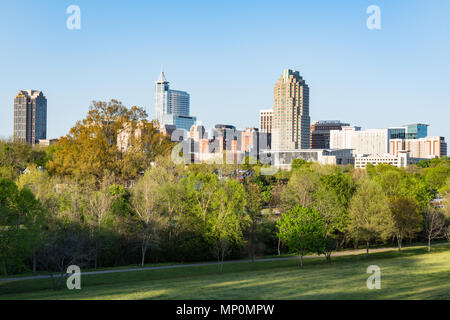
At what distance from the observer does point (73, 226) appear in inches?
1551

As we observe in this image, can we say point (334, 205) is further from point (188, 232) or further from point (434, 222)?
point (188, 232)

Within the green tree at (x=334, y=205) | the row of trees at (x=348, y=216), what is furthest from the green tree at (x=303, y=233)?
the green tree at (x=334, y=205)

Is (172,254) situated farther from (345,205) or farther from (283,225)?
(345,205)

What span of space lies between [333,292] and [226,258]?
69.8ft

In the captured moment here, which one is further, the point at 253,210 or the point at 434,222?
the point at 434,222

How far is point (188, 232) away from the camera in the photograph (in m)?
45.5

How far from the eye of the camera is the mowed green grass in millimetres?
24953

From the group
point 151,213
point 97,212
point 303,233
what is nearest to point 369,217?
point 303,233

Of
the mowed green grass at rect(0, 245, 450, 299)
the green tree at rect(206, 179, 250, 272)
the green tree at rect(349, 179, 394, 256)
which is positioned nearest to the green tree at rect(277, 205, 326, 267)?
the mowed green grass at rect(0, 245, 450, 299)

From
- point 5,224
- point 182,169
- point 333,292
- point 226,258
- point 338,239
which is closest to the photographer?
point 333,292

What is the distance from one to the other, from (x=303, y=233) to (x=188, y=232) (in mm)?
11436

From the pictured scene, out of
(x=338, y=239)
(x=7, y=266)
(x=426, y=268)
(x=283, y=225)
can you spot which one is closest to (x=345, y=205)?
(x=338, y=239)

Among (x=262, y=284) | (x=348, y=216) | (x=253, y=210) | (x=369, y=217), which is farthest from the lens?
(x=253, y=210)

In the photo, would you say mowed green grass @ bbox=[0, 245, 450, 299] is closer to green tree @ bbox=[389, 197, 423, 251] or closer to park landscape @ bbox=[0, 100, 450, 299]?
park landscape @ bbox=[0, 100, 450, 299]
